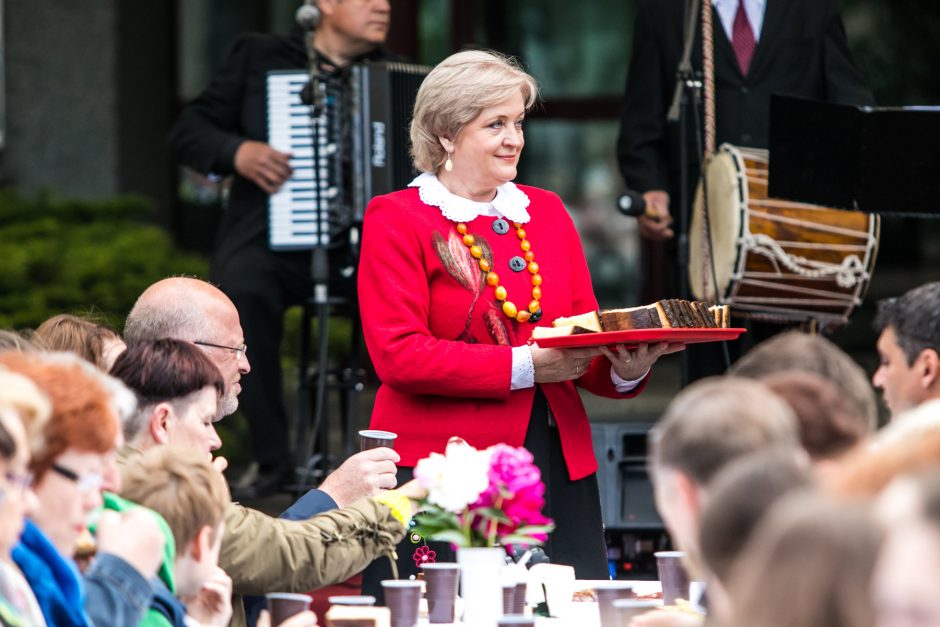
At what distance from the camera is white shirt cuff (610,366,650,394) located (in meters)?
4.29

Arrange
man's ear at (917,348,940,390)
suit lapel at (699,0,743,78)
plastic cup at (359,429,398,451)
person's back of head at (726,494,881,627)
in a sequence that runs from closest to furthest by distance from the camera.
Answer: person's back of head at (726,494,881,627) → plastic cup at (359,429,398,451) → man's ear at (917,348,940,390) → suit lapel at (699,0,743,78)

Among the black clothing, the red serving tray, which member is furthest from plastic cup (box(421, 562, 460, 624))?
the black clothing

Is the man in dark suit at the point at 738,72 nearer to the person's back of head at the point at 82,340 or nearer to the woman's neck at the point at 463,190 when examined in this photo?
the woman's neck at the point at 463,190

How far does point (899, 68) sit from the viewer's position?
39.1 ft

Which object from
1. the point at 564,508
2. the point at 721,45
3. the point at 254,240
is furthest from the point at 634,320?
the point at 254,240

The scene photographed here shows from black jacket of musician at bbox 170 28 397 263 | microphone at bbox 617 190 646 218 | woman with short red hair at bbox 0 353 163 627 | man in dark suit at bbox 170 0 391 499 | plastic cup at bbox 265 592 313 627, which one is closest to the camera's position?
woman with short red hair at bbox 0 353 163 627

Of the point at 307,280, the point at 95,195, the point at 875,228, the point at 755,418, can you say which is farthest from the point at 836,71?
the point at 95,195

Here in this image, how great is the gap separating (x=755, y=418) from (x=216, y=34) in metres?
8.17

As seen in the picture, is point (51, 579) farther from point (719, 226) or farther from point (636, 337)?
point (719, 226)

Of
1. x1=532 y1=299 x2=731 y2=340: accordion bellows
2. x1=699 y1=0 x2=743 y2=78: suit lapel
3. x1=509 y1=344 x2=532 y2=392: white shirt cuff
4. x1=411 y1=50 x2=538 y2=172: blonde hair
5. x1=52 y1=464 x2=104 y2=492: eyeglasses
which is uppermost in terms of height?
x1=699 y1=0 x2=743 y2=78: suit lapel

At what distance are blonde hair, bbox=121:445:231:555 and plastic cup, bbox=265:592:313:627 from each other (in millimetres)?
206

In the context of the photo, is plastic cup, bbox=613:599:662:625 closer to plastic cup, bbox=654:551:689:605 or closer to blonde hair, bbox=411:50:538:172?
plastic cup, bbox=654:551:689:605

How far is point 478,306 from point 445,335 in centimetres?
12

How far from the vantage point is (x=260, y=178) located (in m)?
6.52
